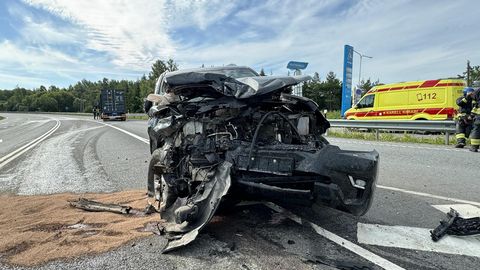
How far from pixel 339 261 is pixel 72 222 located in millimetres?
2811

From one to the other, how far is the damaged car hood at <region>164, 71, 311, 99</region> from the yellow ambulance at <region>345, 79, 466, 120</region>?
48.9 feet

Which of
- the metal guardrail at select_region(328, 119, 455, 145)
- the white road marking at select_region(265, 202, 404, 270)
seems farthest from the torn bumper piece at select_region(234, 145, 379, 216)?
the metal guardrail at select_region(328, 119, 455, 145)

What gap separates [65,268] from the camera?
2.83 metres

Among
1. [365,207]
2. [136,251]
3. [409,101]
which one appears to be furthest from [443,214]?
[409,101]

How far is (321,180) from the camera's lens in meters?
3.28

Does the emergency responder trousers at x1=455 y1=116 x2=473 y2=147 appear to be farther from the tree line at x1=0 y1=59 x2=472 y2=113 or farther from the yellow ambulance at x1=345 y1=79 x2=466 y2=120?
the tree line at x1=0 y1=59 x2=472 y2=113

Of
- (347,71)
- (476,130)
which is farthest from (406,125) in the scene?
(347,71)

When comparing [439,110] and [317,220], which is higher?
[439,110]

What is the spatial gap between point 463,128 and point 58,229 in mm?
10345

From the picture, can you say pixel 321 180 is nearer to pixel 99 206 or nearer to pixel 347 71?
pixel 99 206

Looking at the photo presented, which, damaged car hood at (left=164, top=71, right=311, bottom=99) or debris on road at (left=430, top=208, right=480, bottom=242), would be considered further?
damaged car hood at (left=164, top=71, right=311, bottom=99)

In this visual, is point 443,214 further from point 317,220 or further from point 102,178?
point 102,178

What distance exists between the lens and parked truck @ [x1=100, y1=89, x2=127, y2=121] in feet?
133

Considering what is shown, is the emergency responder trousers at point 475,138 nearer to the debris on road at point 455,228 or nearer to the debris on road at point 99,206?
the debris on road at point 455,228
